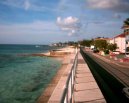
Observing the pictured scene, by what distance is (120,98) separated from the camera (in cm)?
1477

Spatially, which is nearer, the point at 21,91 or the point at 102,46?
the point at 21,91

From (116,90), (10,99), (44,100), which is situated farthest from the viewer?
(10,99)

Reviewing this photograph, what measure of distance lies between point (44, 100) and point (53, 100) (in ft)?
18.2

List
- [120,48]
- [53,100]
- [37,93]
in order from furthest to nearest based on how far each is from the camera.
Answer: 1. [120,48]
2. [37,93]
3. [53,100]

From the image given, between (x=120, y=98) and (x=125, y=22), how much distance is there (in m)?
60.8

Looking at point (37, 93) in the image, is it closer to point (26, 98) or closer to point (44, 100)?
point (26, 98)

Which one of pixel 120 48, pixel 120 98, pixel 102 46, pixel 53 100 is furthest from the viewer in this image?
pixel 102 46

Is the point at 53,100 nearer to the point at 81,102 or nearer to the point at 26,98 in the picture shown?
the point at 81,102

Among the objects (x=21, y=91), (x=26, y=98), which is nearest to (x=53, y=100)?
(x=26, y=98)

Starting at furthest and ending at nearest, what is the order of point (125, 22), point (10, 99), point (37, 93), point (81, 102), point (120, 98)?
point (125, 22) < point (37, 93) < point (10, 99) < point (120, 98) < point (81, 102)

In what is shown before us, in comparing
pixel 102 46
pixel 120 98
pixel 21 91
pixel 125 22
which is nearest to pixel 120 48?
pixel 102 46

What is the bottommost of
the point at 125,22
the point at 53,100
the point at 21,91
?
the point at 21,91

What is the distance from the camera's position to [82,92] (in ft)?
46.9

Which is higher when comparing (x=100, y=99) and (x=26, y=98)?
(x=100, y=99)
